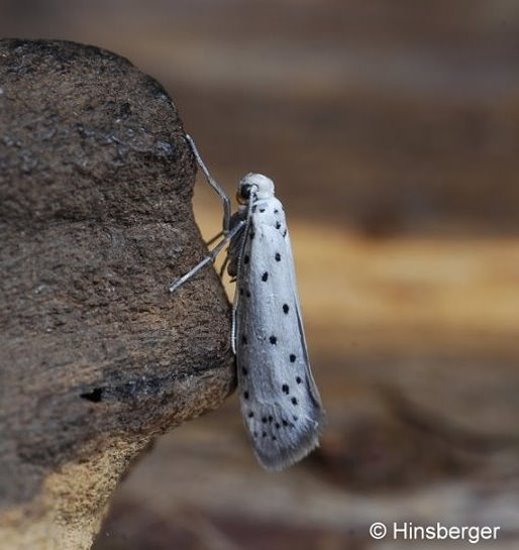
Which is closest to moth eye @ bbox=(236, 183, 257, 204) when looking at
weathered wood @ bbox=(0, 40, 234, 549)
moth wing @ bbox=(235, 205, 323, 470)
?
moth wing @ bbox=(235, 205, 323, 470)

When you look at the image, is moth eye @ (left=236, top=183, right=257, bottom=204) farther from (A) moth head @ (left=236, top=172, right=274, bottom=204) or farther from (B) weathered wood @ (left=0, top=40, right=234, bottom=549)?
(B) weathered wood @ (left=0, top=40, right=234, bottom=549)

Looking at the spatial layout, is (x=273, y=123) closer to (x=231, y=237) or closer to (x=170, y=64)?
(x=170, y=64)

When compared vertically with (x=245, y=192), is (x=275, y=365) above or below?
below

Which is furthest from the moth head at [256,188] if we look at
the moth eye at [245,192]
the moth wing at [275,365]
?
the moth wing at [275,365]

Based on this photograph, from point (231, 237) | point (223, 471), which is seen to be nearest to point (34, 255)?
point (231, 237)

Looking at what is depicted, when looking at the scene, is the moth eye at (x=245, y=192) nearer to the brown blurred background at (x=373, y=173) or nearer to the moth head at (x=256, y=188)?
the moth head at (x=256, y=188)

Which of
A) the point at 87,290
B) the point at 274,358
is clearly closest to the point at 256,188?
the point at 274,358

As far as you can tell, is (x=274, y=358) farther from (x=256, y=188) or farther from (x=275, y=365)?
(x=256, y=188)
